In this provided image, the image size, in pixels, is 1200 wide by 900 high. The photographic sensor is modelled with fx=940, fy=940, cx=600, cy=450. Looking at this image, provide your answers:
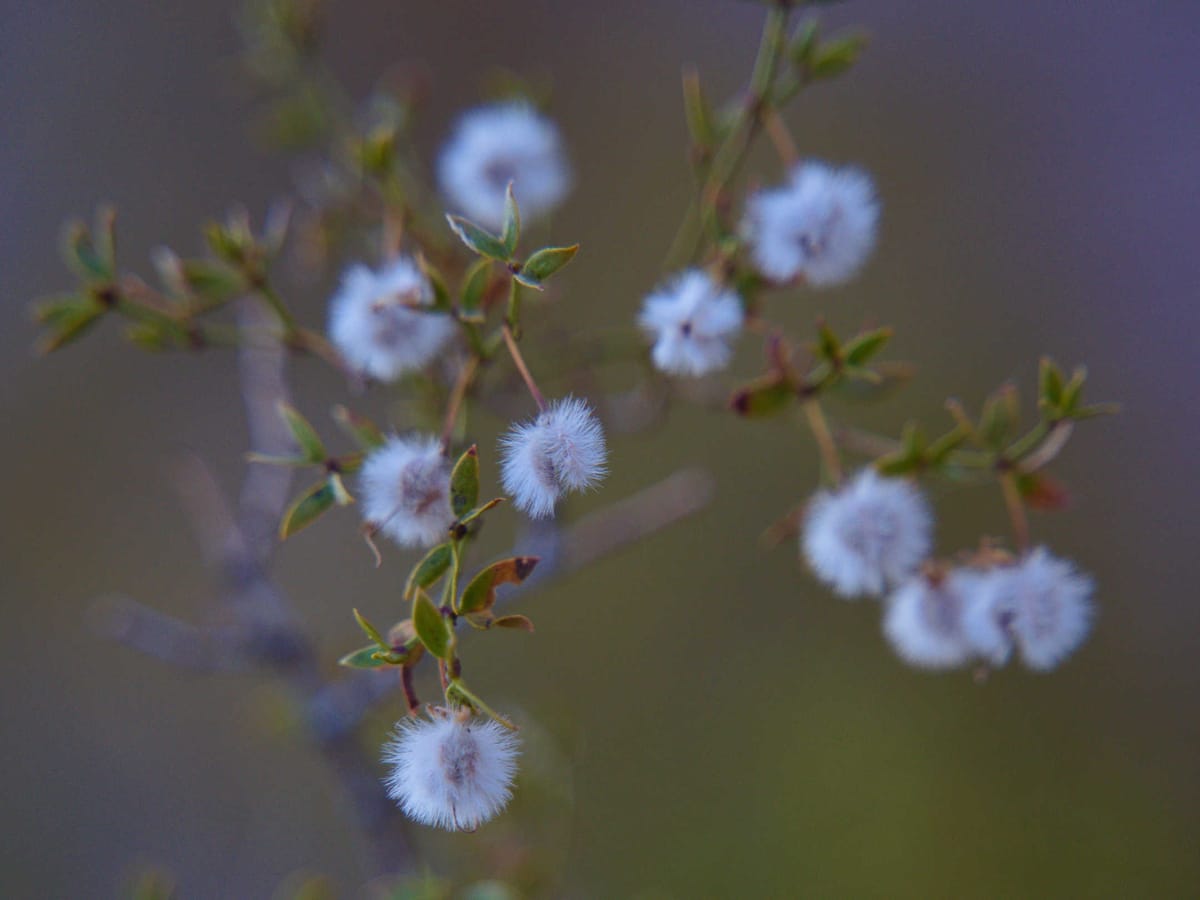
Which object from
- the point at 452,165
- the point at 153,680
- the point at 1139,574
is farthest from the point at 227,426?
the point at 1139,574

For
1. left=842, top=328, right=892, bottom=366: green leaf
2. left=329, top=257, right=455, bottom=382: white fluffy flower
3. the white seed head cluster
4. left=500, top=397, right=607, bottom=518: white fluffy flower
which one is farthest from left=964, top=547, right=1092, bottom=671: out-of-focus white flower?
left=329, top=257, right=455, bottom=382: white fluffy flower

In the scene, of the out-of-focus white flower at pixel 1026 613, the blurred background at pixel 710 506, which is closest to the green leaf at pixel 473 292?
the out-of-focus white flower at pixel 1026 613

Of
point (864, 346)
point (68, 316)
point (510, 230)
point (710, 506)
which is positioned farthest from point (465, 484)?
point (710, 506)

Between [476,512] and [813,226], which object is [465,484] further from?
[813,226]

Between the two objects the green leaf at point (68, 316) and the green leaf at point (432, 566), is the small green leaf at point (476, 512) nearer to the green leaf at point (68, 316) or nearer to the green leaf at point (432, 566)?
the green leaf at point (432, 566)

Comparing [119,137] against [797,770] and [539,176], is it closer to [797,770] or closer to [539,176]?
[539,176]

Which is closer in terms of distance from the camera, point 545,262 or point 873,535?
point 545,262

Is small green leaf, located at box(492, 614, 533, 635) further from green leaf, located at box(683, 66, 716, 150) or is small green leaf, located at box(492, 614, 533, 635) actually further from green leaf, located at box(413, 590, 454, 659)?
green leaf, located at box(683, 66, 716, 150)
